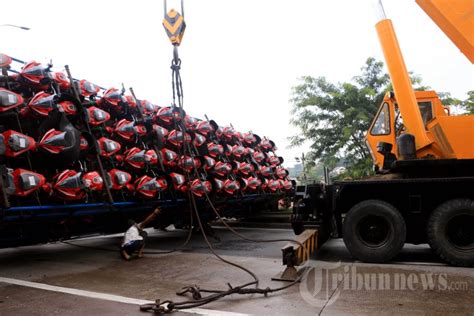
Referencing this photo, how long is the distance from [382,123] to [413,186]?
1.48m

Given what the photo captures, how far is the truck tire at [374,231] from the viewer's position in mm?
6062

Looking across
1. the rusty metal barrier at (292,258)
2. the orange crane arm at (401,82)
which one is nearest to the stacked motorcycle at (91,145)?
the rusty metal barrier at (292,258)

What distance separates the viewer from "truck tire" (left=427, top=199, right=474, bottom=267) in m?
5.79

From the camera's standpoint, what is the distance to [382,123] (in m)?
7.23

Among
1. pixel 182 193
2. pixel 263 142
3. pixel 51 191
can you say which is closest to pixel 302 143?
pixel 263 142

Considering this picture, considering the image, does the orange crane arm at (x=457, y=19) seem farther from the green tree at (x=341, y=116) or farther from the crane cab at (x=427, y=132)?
the green tree at (x=341, y=116)

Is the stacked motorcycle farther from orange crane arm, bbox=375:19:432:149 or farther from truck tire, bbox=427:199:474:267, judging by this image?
truck tire, bbox=427:199:474:267

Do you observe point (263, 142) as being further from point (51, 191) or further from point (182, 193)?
point (51, 191)

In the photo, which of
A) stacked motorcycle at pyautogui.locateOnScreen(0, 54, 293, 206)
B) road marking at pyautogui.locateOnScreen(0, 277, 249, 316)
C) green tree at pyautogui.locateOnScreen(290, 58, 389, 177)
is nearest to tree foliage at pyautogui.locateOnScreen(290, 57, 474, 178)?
green tree at pyautogui.locateOnScreen(290, 58, 389, 177)

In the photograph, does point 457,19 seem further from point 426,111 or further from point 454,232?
point 454,232

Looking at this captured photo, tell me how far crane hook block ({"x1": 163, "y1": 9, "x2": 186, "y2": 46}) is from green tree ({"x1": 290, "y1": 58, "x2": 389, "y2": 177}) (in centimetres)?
1106
